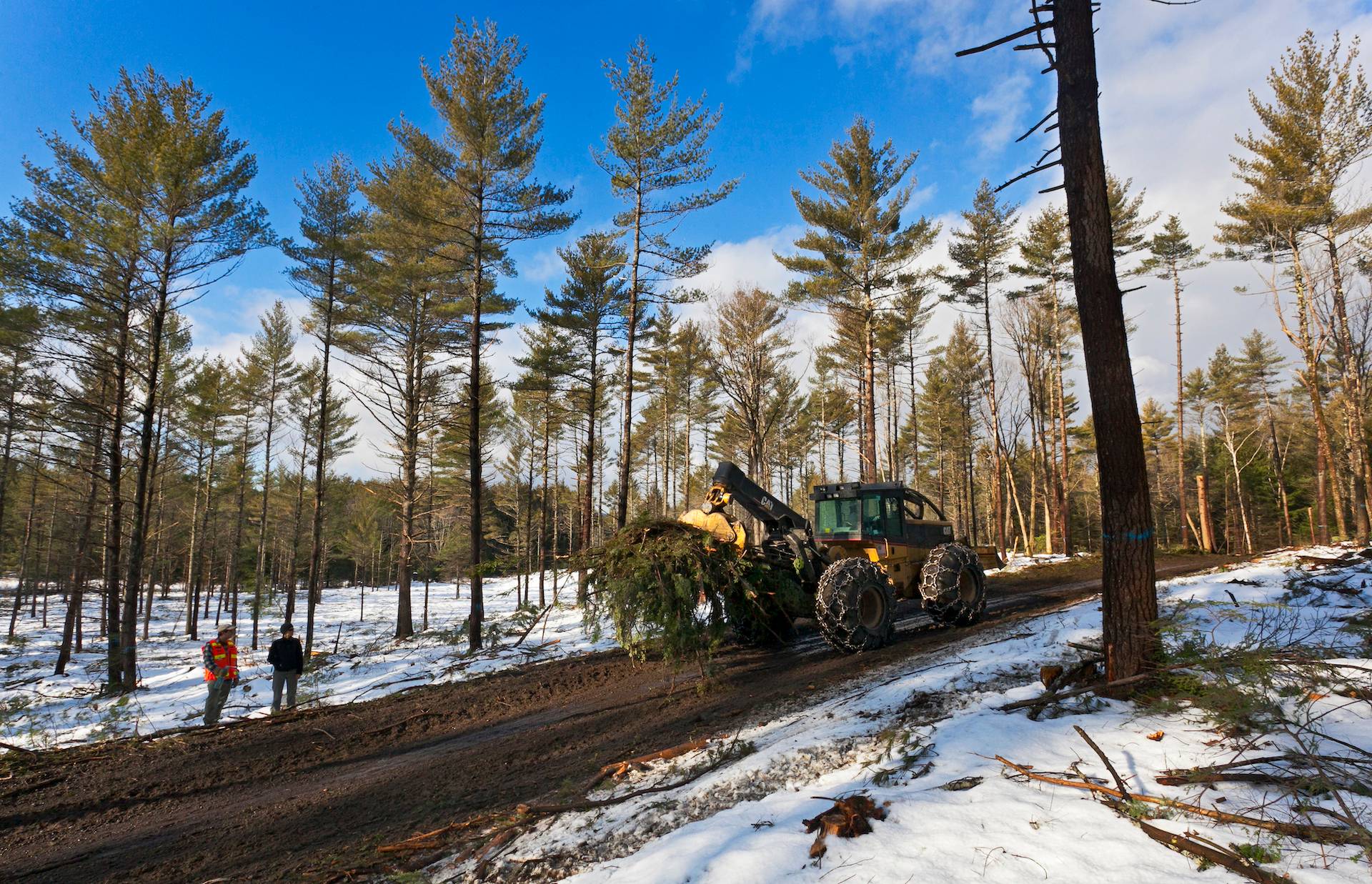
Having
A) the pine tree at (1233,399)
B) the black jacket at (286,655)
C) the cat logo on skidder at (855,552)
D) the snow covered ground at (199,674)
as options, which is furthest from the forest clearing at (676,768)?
the pine tree at (1233,399)

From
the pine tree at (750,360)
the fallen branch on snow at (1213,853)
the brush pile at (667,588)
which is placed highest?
the pine tree at (750,360)

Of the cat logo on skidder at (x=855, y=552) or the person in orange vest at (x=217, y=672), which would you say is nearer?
the cat logo on skidder at (x=855, y=552)

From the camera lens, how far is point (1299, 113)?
730 inches

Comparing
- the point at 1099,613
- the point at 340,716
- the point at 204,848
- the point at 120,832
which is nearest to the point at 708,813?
the point at 204,848

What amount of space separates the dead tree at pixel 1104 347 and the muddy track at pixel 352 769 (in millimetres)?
3470

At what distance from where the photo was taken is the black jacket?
33.2ft

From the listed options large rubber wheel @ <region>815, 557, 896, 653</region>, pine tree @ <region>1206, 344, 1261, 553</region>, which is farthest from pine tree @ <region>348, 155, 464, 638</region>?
pine tree @ <region>1206, 344, 1261, 553</region>

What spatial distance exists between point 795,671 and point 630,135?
1392cm

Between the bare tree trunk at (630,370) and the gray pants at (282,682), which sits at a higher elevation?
the bare tree trunk at (630,370)

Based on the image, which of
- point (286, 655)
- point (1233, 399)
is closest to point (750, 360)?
point (286, 655)

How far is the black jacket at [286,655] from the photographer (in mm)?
10117

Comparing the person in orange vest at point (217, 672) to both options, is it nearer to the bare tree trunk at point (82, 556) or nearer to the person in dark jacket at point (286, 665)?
the person in dark jacket at point (286, 665)

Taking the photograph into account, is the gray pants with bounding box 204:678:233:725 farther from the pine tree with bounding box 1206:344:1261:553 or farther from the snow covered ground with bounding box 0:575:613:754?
the pine tree with bounding box 1206:344:1261:553

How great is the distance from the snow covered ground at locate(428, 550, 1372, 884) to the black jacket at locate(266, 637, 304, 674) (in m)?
7.87
